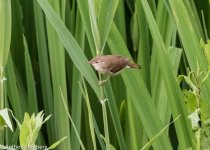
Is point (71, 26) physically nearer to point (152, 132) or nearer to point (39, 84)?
point (39, 84)

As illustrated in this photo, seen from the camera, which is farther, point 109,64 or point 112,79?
point 112,79

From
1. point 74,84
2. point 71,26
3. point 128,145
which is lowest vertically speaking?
point 128,145

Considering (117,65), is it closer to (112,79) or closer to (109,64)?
(109,64)

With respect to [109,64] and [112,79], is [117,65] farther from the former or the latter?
[112,79]

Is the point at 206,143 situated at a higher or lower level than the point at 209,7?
lower

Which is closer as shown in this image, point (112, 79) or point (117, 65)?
point (117, 65)

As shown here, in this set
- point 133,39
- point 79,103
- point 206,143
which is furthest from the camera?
point 133,39

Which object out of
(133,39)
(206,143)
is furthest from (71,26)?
(206,143)

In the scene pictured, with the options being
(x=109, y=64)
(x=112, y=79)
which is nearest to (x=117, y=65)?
(x=109, y=64)

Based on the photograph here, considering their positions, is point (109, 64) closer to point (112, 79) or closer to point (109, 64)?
point (109, 64)

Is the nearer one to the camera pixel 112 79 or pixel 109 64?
pixel 109 64

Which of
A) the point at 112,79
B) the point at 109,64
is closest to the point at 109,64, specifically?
the point at 109,64
